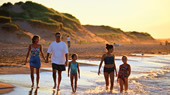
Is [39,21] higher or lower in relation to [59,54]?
higher

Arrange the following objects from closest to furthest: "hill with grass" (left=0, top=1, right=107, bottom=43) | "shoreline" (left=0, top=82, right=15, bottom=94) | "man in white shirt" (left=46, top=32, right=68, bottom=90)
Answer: "shoreline" (left=0, top=82, right=15, bottom=94) < "man in white shirt" (left=46, top=32, right=68, bottom=90) < "hill with grass" (left=0, top=1, right=107, bottom=43)

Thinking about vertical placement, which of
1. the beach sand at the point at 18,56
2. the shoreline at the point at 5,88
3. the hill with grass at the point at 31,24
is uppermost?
the hill with grass at the point at 31,24

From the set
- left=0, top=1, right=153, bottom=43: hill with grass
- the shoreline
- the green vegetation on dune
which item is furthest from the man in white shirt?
the green vegetation on dune

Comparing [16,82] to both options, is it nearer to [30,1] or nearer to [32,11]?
[32,11]

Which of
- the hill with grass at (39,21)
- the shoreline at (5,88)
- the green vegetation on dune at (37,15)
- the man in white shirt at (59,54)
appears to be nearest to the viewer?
the shoreline at (5,88)

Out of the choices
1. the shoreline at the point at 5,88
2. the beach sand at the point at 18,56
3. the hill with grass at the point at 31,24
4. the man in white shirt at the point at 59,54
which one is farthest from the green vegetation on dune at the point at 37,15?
the shoreline at the point at 5,88

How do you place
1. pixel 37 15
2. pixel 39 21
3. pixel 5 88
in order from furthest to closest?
pixel 37 15, pixel 39 21, pixel 5 88

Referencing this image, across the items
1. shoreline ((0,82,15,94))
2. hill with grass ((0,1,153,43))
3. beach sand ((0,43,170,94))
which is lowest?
shoreline ((0,82,15,94))

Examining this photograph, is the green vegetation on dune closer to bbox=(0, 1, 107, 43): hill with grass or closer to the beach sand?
bbox=(0, 1, 107, 43): hill with grass

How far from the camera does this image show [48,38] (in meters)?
81.4

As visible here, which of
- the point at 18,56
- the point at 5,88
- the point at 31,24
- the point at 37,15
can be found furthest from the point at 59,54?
the point at 37,15

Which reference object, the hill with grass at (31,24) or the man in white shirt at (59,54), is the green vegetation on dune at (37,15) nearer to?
the hill with grass at (31,24)

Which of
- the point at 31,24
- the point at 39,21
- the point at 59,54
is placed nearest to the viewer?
the point at 59,54

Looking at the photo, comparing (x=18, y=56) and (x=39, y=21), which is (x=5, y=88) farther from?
(x=39, y=21)
